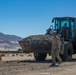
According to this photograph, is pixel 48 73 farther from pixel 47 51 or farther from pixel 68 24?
pixel 68 24

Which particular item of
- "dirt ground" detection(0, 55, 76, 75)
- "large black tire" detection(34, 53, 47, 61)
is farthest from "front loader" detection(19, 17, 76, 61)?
"dirt ground" detection(0, 55, 76, 75)

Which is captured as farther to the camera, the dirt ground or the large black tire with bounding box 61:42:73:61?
the large black tire with bounding box 61:42:73:61

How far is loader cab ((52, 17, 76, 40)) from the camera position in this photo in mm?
26172

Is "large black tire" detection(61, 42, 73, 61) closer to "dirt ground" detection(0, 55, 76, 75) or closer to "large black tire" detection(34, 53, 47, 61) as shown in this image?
"large black tire" detection(34, 53, 47, 61)

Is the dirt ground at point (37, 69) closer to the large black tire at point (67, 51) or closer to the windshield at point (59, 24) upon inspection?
the large black tire at point (67, 51)

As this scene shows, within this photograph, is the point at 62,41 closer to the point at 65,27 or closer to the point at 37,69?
the point at 65,27

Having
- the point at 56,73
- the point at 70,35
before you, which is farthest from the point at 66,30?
the point at 56,73

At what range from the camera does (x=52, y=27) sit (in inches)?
1057

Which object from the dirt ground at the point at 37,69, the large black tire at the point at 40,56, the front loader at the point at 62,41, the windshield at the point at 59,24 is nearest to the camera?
the dirt ground at the point at 37,69

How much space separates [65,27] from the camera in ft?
87.0

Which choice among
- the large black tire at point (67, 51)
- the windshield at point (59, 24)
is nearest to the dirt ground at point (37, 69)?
the large black tire at point (67, 51)

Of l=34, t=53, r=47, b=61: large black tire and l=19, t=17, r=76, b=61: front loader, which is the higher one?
l=19, t=17, r=76, b=61: front loader

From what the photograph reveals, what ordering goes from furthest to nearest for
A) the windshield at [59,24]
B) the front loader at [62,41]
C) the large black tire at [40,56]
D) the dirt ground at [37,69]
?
the windshield at [59,24] < the large black tire at [40,56] < the front loader at [62,41] < the dirt ground at [37,69]

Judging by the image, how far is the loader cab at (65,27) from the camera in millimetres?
26172
